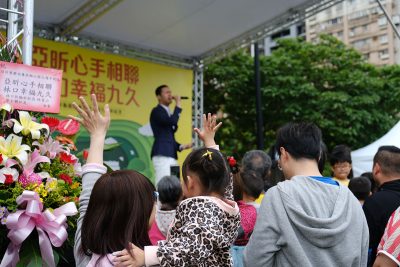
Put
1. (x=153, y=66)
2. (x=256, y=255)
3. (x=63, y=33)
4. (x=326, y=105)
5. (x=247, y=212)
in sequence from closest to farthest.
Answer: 1. (x=256, y=255)
2. (x=247, y=212)
3. (x=63, y=33)
4. (x=153, y=66)
5. (x=326, y=105)

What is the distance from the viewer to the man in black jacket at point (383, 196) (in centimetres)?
213

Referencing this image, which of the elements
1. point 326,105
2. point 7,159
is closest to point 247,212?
point 7,159

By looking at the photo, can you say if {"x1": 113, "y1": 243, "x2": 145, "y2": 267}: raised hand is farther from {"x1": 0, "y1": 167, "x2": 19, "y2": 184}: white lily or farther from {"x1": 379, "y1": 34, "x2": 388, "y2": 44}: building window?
{"x1": 379, "y1": 34, "x2": 388, "y2": 44}: building window

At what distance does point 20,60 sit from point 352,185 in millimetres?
2016

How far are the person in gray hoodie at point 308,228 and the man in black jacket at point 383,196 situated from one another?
663mm

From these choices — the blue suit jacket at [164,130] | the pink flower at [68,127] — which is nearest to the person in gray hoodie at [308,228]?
the pink flower at [68,127]

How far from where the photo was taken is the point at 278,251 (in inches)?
57.4

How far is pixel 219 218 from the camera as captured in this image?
56.4 inches

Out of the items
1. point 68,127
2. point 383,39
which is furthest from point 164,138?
point 383,39

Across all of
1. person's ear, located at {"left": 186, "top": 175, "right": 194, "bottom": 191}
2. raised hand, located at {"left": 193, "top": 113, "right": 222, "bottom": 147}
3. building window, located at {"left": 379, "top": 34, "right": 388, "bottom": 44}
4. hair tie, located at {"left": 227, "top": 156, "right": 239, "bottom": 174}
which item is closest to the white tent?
hair tie, located at {"left": 227, "top": 156, "right": 239, "bottom": 174}

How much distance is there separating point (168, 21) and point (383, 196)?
378 centimetres

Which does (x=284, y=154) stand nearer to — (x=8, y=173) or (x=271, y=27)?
(x=8, y=173)

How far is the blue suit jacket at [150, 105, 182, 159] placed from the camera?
15.6ft

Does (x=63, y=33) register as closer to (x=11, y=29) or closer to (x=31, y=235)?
(x=11, y=29)
